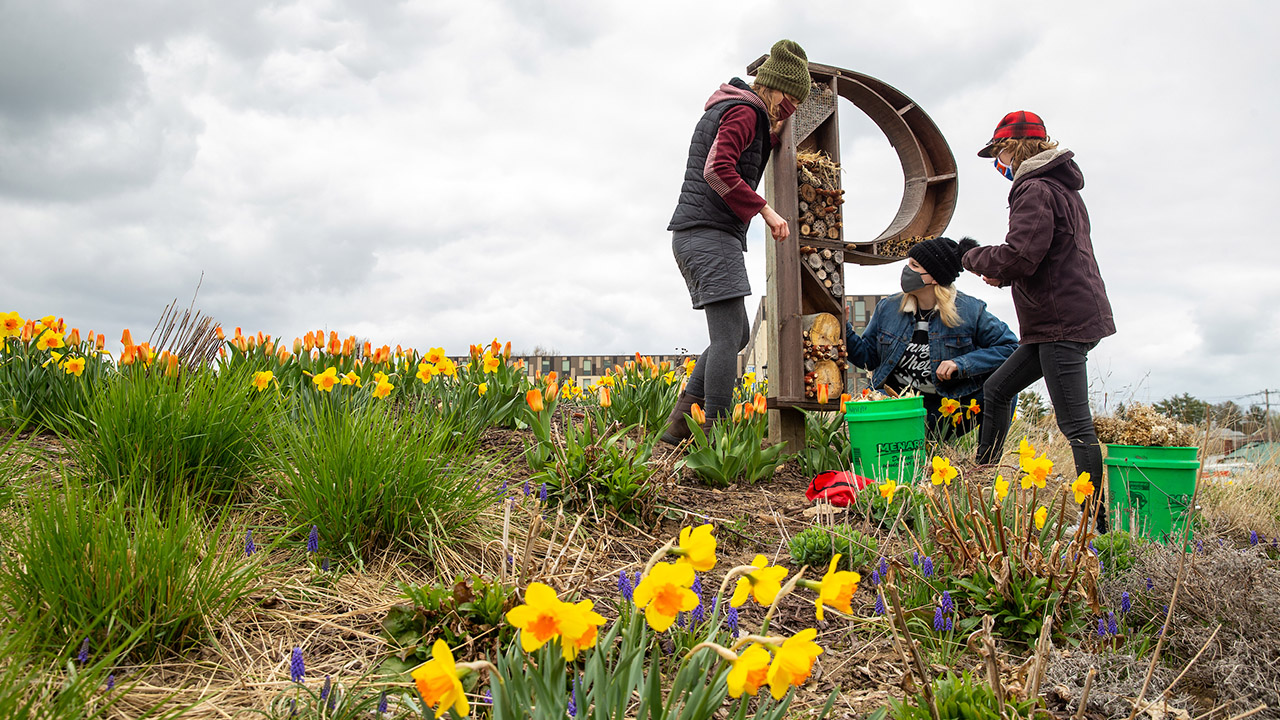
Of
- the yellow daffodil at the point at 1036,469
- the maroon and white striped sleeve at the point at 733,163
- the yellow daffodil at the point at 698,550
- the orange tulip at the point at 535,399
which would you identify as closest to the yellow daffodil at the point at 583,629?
the yellow daffodil at the point at 698,550

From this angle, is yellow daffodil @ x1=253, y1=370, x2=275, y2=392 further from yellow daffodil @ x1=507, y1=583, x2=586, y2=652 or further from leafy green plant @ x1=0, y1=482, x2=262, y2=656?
yellow daffodil @ x1=507, y1=583, x2=586, y2=652

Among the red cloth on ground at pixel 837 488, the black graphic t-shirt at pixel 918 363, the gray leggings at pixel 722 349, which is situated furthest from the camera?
the black graphic t-shirt at pixel 918 363

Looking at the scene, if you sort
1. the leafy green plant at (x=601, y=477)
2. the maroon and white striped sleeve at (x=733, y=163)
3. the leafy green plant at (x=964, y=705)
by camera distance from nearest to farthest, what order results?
the leafy green plant at (x=964, y=705) → the leafy green plant at (x=601, y=477) → the maroon and white striped sleeve at (x=733, y=163)

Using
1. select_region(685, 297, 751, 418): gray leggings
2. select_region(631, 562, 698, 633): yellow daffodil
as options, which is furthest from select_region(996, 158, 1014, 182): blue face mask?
select_region(631, 562, 698, 633): yellow daffodil

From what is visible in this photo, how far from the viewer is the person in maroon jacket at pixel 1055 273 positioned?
3.34 meters

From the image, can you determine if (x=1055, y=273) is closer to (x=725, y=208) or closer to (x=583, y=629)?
(x=725, y=208)

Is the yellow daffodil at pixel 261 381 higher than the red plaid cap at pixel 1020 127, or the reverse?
the red plaid cap at pixel 1020 127

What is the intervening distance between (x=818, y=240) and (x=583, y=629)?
382cm

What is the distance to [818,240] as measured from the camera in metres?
4.43

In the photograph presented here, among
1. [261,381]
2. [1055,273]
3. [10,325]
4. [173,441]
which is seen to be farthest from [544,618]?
[10,325]

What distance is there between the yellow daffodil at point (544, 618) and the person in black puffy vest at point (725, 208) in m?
2.71

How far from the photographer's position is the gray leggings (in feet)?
12.0

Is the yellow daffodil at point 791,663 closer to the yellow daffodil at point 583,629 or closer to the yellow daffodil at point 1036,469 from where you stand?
the yellow daffodil at point 583,629

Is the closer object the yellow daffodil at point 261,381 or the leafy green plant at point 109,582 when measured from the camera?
the leafy green plant at point 109,582
